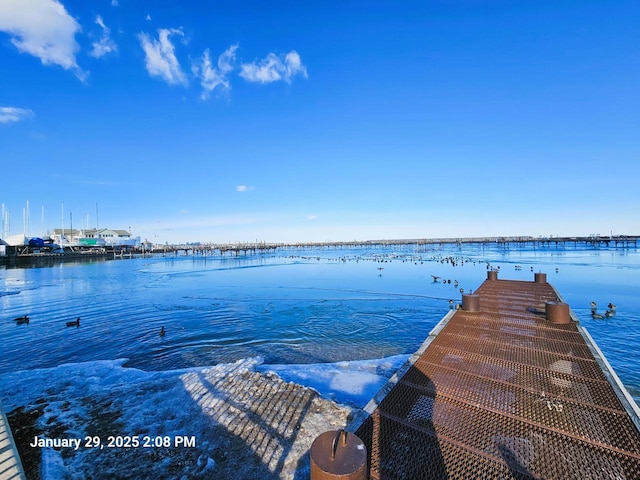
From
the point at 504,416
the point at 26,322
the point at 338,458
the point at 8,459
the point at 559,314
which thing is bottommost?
the point at 26,322

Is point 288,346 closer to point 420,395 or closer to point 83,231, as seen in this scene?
point 420,395

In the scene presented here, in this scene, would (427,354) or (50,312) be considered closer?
(427,354)

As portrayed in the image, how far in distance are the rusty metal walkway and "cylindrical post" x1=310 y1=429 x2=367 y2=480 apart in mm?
1154

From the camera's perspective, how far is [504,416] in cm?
455

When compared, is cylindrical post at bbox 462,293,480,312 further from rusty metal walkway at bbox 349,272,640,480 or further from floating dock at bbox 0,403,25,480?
floating dock at bbox 0,403,25,480

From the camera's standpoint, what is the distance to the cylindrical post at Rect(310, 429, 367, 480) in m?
2.51

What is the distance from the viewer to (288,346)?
12000 millimetres

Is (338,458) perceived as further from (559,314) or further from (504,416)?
(559,314)

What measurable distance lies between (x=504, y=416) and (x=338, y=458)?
11.2 ft

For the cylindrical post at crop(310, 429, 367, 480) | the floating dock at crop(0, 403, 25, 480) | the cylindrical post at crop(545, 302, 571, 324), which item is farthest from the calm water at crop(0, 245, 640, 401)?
the cylindrical post at crop(310, 429, 367, 480)

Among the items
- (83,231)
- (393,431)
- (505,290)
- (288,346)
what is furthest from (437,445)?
(83,231)

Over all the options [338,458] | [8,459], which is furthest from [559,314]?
[8,459]

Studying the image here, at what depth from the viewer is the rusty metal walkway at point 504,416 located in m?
3.59

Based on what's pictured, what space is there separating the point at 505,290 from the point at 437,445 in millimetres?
14310
